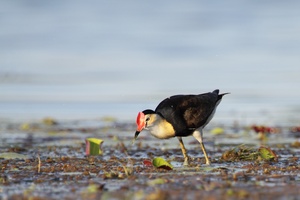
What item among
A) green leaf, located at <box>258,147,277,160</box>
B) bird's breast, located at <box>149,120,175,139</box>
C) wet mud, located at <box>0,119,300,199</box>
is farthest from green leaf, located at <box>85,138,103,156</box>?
green leaf, located at <box>258,147,277,160</box>

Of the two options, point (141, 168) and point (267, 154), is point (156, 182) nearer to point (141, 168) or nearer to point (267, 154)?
point (141, 168)

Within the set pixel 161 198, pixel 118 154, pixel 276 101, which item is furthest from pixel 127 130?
pixel 161 198

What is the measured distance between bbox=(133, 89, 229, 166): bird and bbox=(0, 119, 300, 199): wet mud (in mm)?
483

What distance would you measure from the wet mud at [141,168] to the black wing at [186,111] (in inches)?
23.4

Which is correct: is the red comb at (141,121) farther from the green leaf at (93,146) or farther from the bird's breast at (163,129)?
the green leaf at (93,146)

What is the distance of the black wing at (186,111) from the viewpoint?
11.8m

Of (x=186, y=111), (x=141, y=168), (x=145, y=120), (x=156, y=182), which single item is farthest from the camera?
(x=186, y=111)

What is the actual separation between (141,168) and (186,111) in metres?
1.80

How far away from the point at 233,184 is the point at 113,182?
1.44m

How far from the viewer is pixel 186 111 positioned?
12.0 metres

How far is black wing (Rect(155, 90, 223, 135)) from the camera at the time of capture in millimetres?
11820

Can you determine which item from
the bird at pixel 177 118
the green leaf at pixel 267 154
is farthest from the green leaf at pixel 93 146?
the green leaf at pixel 267 154

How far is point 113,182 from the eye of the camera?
9.02 metres

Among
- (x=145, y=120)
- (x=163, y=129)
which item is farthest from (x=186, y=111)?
(x=145, y=120)
